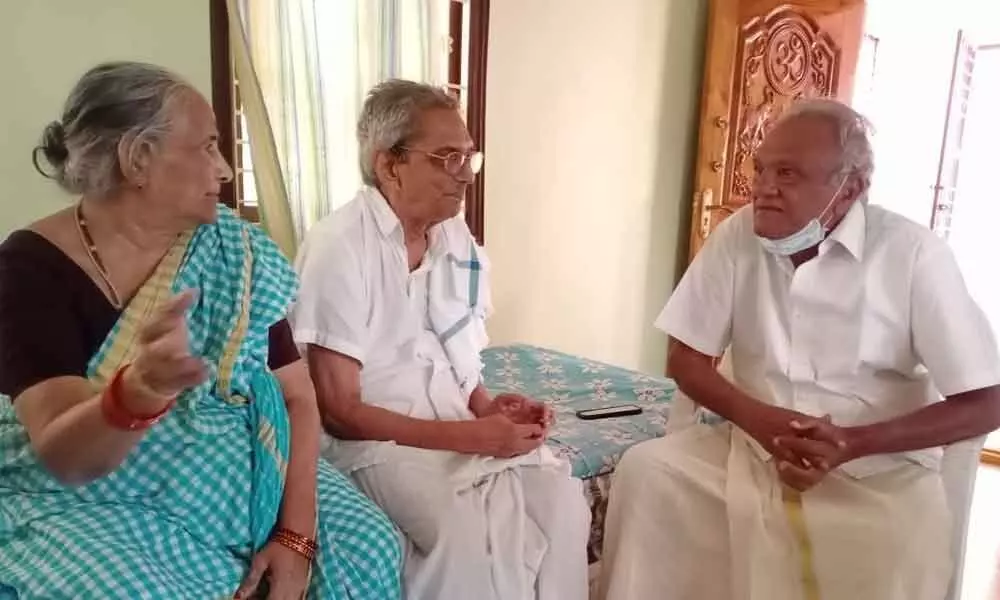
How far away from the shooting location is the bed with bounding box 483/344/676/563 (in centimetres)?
177

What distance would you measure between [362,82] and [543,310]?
1118 millimetres

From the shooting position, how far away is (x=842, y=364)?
5.16ft

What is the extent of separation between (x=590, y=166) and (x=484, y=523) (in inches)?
74.7

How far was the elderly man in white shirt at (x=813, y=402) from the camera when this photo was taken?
1425 mm

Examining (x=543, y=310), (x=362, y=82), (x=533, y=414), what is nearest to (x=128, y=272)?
(x=533, y=414)

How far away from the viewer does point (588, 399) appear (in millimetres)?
2156

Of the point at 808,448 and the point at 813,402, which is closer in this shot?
the point at 808,448

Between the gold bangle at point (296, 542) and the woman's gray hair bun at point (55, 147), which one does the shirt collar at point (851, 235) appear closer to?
the gold bangle at point (296, 542)

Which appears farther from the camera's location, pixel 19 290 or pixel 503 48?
pixel 503 48

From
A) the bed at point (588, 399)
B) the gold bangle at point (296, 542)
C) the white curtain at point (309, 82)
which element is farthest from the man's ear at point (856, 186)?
the white curtain at point (309, 82)

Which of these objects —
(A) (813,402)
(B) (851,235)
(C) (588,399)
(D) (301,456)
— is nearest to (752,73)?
(C) (588,399)

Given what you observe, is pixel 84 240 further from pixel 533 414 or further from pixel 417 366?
pixel 533 414

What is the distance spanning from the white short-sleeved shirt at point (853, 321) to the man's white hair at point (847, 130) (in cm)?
8

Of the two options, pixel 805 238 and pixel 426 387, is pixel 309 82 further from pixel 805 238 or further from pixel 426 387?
pixel 805 238
